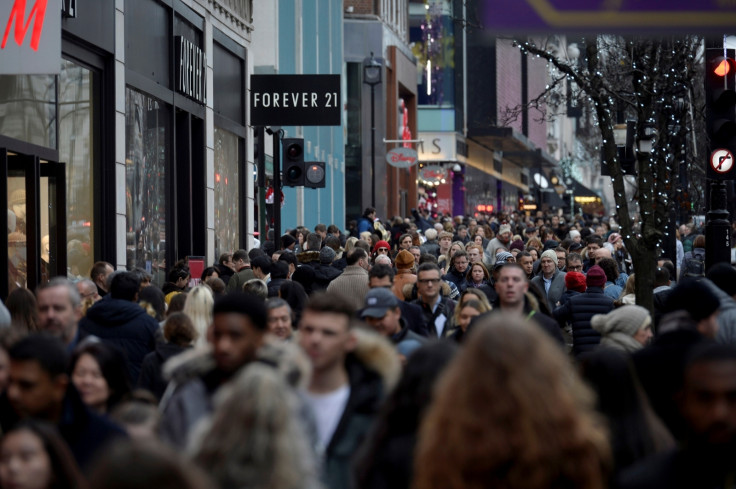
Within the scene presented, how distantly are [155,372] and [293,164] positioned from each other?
1457 centimetres

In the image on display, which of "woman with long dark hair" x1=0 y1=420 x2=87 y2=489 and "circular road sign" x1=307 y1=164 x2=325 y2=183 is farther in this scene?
"circular road sign" x1=307 y1=164 x2=325 y2=183

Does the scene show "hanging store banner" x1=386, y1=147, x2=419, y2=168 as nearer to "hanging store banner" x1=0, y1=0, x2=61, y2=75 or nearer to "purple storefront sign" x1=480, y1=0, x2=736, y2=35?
"hanging store banner" x1=0, y1=0, x2=61, y2=75

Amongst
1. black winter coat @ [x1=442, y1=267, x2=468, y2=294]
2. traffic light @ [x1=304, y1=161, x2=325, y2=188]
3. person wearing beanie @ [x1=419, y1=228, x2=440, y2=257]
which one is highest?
traffic light @ [x1=304, y1=161, x2=325, y2=188]

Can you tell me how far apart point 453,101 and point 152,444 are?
70539mm

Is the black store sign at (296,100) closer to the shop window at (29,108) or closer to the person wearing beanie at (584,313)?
the shop window at (29,108)

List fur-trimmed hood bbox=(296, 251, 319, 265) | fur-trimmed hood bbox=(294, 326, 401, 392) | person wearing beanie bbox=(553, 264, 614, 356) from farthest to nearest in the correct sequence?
fur-trimmed hood bbox=(296, 251, 319, 265) → person wearing beanie bbox=(553, 264, 614, 356) → fur-trimmed hood bbox=(294, 326, 401, 392)

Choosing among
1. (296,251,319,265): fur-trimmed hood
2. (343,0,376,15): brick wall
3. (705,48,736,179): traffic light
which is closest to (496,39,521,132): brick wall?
(343,0,376,15): brick wall

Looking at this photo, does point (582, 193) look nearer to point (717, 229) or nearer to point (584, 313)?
point (717, 229)

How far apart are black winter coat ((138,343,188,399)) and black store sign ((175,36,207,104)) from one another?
1478 cm

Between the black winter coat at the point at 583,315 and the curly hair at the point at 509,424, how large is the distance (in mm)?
8036

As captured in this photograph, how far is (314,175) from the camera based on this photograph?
2380 cm

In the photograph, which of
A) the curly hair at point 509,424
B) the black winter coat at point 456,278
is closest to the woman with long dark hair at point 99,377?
the curly hair at point 509,424

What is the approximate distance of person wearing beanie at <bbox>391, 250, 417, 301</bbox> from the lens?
14719 millimetres

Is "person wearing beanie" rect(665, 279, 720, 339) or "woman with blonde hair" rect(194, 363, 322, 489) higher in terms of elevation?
"person wearing beanie" rect(665, 279, 720, 339)
